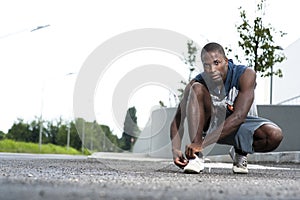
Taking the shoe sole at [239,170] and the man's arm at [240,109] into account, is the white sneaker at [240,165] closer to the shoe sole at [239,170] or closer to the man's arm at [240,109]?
the shoe sole at [239,170]

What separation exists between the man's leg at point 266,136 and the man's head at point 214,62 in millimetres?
630

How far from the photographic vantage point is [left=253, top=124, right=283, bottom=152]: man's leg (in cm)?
576

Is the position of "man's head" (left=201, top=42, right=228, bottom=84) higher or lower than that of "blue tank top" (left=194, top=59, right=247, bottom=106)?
higher

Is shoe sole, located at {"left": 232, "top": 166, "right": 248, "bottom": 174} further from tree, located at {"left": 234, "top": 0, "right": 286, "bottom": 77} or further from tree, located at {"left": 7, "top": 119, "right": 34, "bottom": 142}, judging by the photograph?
tree, located at {"left": 7, "top": 119, "right": 34, "bottom": 142}

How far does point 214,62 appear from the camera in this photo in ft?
18.1

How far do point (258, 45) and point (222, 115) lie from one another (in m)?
14.7

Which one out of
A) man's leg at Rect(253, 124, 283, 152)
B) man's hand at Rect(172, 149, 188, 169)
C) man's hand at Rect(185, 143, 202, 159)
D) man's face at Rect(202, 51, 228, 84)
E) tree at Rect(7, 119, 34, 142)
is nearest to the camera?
man's hand at Rect(185, 143, 202, 159)

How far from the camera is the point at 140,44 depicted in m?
7.14

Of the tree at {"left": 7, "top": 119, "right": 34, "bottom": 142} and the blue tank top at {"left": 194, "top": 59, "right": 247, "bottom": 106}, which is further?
the tree at {"left": 7, "top": 119, "right": 34, "bottom": 142}

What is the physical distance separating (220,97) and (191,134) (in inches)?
16.7

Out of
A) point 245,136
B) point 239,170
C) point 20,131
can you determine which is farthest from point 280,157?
point 20,131

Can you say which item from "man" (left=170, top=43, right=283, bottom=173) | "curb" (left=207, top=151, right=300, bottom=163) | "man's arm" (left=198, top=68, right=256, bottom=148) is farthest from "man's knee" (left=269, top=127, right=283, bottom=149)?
"curb" (left=207, top=151, right=300, bottom=163)

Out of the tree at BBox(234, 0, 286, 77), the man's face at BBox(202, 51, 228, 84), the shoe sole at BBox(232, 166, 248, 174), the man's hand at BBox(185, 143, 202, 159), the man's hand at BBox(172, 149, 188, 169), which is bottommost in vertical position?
the shoe sole at BBox(232, 166, 248, 174)

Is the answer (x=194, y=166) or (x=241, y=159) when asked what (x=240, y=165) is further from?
(x=194, y=166)
